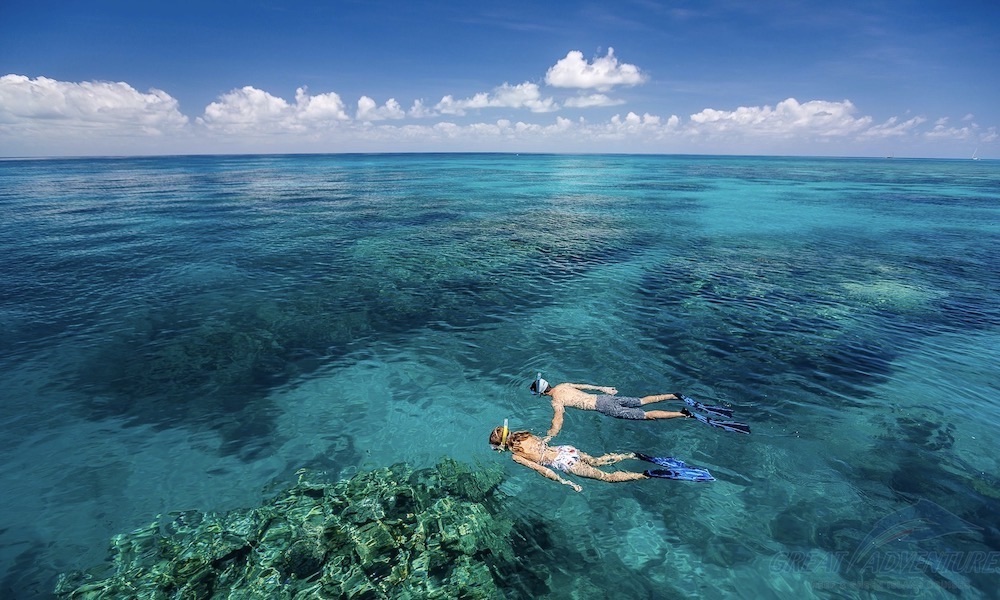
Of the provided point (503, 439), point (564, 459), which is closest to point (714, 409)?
point (564, 459)

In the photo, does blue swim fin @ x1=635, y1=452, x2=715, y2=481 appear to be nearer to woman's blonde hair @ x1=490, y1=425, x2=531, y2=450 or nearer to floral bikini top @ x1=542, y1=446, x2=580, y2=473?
floral bikini top @ x1=542, y1=446, x2=580, y2=473

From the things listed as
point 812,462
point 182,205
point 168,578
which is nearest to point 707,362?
point 812,462

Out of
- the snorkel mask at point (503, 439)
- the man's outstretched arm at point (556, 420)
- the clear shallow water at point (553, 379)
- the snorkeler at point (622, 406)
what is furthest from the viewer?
the snorkeler at point (622, 406)

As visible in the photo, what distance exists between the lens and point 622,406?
51.4 ft

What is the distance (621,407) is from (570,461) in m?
3.48

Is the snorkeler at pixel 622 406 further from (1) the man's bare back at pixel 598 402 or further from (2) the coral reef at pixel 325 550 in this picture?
(2) the coral reef at pixel 325 550

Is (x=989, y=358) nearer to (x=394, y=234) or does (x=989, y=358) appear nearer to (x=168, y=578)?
(x=168, y=578)

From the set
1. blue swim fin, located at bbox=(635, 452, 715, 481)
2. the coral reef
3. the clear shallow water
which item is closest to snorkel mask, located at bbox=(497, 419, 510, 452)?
the clear shallow water

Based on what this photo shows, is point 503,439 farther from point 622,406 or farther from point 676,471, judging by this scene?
point 676,471

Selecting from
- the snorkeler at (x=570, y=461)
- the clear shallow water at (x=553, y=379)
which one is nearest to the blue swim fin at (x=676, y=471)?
the snorkeler at (x=570, y=461)

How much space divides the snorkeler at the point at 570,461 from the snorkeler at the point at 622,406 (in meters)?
1.34

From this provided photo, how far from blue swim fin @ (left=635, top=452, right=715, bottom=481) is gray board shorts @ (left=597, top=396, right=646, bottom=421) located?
2013 mm

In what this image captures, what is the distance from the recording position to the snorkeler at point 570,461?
12977mm

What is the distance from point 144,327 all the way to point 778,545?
96.7 ft
